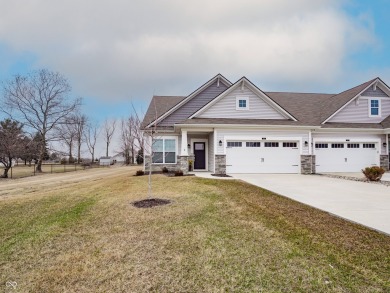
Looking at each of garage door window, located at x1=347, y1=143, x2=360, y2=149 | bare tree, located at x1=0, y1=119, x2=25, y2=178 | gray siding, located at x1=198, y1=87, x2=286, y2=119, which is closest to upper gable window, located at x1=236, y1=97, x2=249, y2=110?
gray siding, located at x1=198, y1=87, x2=286, y2=119

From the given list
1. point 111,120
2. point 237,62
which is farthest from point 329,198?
point 111,120

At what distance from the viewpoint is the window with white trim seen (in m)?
18.0

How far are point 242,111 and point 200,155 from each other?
14.5 feet

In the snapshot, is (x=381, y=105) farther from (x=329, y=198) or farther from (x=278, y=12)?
(x=329, y=198)

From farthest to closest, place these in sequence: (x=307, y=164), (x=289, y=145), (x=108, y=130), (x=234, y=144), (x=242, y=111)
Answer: (x=108, y=130), (x=242, y=111), (x=289, y=145), (x=307, y=164), (x=234, y=144)

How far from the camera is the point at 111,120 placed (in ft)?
199

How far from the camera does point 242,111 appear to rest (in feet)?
57.3

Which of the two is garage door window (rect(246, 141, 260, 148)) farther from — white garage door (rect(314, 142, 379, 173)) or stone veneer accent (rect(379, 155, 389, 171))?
stone veneer accent (rect(379, 155, 389, 171))

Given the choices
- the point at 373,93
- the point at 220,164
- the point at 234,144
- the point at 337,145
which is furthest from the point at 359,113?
the point at 220,164

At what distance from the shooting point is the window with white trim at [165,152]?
17953 mm

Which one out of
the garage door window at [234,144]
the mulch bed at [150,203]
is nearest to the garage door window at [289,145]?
the garage door window at [234,144]

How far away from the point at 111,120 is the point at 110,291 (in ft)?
200

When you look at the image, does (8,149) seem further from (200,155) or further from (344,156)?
(344,156)

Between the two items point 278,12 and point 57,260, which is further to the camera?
point 278,12
